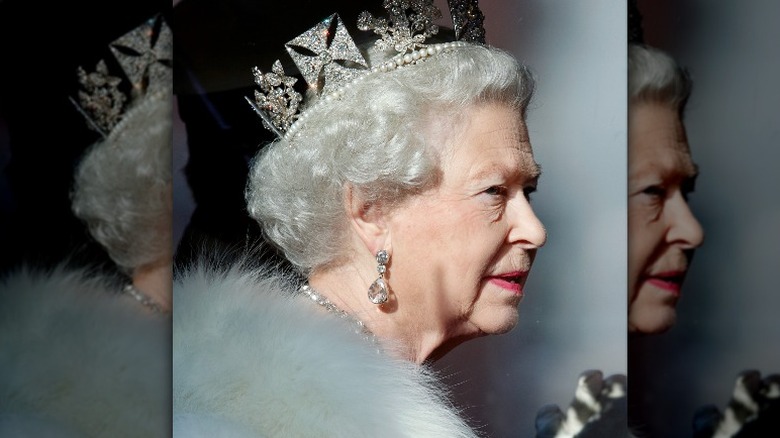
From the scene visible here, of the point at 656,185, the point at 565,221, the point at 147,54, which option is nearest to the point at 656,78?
the point at 656,185

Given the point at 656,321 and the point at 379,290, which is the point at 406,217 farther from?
the point at 656,321

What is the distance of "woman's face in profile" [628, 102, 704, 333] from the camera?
162 centimetres

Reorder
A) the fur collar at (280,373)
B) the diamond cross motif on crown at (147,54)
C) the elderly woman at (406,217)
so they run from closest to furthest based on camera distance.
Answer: the fur collar at (280,373) < the elderly woman at (406,217) < the diamond cross motif on crown at (147,54)

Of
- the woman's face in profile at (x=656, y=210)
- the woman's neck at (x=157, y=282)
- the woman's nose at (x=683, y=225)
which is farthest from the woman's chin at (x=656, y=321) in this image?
the woman's neck at (x=157, y=282)

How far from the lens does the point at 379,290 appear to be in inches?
62.1

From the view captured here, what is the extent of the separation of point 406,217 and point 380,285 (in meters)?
0.13

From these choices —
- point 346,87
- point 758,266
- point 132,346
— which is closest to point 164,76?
point 346,87

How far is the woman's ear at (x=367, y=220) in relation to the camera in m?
1.58

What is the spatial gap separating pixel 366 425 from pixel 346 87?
58 cm

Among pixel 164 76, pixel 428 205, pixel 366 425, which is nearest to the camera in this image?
pixel 366 425

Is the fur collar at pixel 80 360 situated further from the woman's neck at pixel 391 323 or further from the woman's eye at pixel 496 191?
the woman's eye at pixel 496 191

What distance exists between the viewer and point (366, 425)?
1.43 metres

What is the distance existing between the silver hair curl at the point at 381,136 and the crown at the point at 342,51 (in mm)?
18

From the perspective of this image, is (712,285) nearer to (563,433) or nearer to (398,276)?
(563,433)
